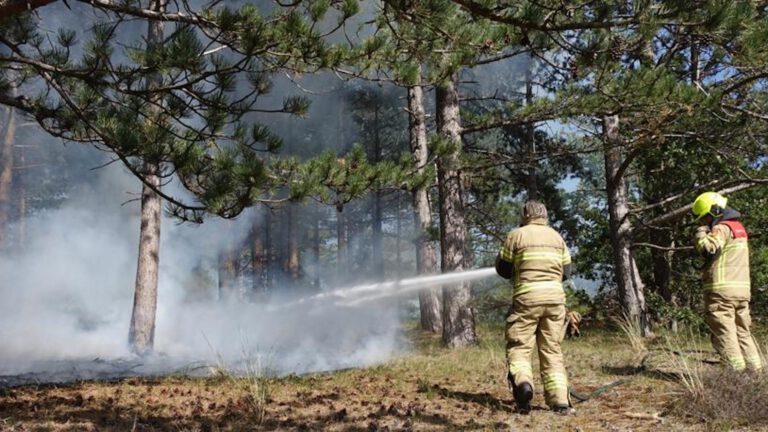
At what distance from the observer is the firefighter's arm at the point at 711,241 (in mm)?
4766

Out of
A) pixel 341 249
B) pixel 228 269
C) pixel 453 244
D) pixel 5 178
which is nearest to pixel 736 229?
pixel 453 244

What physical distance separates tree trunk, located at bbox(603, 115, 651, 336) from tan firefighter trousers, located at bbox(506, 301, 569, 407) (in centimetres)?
547

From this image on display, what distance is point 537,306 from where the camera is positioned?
437 centimetres

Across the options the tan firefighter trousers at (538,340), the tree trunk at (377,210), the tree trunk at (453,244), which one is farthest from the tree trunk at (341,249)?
the tan firefighter trousers at (538,340)

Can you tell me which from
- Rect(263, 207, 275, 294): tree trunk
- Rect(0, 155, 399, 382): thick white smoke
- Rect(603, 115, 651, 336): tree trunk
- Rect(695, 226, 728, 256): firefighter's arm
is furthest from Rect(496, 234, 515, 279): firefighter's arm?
Rect(263, 207, 275, 294): tree trunk

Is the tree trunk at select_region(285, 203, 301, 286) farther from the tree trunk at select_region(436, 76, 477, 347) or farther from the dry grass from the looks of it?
the dry grass

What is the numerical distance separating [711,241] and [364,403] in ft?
10.6

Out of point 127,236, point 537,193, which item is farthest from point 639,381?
point 127,236

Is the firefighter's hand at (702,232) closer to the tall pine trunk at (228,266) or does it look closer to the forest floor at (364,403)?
the forest floor at (364,403)

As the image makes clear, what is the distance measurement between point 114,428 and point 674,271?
10389 millimetres

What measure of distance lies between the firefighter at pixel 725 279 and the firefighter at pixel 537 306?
140 cm

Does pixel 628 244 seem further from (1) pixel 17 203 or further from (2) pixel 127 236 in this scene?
(1) pixel 17 203

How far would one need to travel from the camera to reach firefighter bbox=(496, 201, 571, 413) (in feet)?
14.1

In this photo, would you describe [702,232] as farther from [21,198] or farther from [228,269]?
[21,198]
